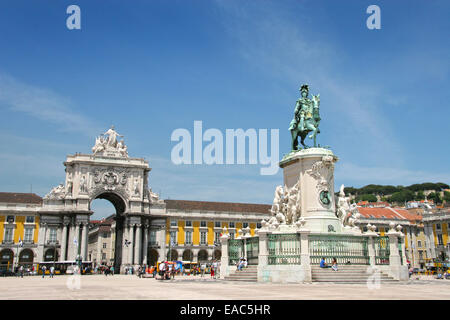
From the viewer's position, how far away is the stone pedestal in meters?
20.3

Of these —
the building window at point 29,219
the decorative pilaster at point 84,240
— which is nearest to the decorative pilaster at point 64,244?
the decorative pilaster at point 84,240

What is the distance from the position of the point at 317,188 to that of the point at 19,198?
6365 centimetres

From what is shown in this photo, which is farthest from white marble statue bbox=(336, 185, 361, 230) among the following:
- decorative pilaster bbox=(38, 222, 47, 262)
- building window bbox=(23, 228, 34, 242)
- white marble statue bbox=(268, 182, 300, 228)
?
building window bbox=(23, 228, 34, 242)

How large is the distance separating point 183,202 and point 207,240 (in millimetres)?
10383

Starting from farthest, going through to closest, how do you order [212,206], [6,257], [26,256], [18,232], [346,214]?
[212,206] → [26,256] → [18,232] → [6,257] → [346,214]

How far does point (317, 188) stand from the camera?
2062 cm

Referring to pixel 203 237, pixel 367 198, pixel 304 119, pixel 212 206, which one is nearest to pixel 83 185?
pixel 203 237

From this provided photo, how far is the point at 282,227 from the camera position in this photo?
2041 cm

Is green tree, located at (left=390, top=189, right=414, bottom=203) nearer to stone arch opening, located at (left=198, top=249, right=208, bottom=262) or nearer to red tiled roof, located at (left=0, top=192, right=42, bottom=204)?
stone arch opening, located at (left=198, top=249, right=208, bottom=262)

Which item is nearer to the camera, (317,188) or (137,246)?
(317,188)

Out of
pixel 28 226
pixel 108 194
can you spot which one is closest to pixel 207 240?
pixel 108 194

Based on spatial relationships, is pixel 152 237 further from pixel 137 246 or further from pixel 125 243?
pixel 125 243

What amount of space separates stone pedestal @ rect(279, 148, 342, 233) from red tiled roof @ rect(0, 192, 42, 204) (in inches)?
2390
